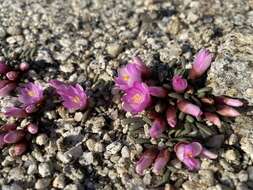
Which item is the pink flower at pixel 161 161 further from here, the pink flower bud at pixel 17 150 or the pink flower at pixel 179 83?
the pink flower bud at pixel 17 150

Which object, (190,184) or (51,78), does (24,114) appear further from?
(190,184)

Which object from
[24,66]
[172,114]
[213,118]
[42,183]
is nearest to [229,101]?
[213,118]

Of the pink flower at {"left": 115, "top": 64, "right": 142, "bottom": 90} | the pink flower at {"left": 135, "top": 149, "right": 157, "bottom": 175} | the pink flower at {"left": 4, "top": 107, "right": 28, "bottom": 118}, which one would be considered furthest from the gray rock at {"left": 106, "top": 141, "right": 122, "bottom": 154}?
the pink flower at {"left": 4, "top": 107, "right": 28, "bottom": 118}

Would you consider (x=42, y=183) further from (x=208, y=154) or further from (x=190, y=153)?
(x=208, y=154)

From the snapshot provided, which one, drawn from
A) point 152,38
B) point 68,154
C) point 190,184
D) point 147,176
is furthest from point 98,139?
point 152,38

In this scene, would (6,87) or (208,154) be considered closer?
(208,154)

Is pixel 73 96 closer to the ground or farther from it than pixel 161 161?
farther from it

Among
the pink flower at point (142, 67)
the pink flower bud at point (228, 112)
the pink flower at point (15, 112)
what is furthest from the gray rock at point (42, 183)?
the pink flower bud at point (228, 112)

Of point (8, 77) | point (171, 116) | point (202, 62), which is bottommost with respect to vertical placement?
point (8, 77)

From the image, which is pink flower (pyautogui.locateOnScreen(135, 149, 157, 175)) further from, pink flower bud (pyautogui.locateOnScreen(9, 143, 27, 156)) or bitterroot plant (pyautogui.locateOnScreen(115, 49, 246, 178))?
pink flower bud (pyautogui.locateOnScreen(9, 143, 27, 156))
